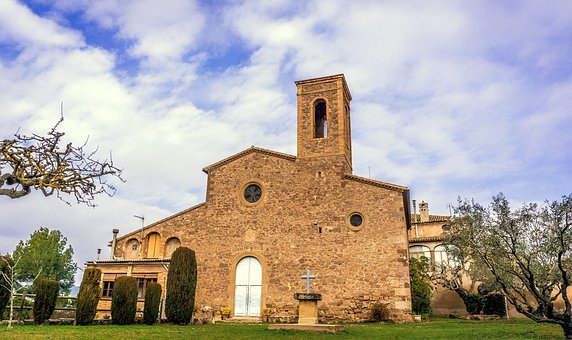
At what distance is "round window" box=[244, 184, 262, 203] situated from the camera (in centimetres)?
2559

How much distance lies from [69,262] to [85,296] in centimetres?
2507

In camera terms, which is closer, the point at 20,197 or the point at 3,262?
the point at 20,197

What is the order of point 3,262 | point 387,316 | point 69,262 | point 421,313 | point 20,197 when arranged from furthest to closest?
point 69,262 < point 421,313 < point 387,316 < point 3,262 < point 20,197

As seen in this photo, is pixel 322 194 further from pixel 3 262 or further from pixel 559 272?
pixel 3 262

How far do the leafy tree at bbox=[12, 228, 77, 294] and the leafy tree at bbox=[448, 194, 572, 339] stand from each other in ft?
111

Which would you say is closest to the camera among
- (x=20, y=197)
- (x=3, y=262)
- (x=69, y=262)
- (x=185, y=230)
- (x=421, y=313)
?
(x=20, y=197)

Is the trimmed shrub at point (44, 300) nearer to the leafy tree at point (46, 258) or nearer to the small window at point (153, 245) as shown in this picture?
the small window at point (153, 245)

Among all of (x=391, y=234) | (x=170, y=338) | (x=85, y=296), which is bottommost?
(x=170, y=338)

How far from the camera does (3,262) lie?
16.3 metres

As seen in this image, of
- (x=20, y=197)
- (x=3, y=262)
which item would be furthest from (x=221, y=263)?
(x=20, y=197)

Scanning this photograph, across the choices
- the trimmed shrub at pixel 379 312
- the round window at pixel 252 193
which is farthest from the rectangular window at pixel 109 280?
Answer: the trimmed shrub at pixel 379 312

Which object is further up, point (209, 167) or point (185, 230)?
point (209, 167)

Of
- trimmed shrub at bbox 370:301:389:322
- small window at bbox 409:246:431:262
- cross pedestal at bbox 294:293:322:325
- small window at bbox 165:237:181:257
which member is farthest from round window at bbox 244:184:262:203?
small window at bbox 409:246:431:262

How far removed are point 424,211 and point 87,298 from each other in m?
31.8
